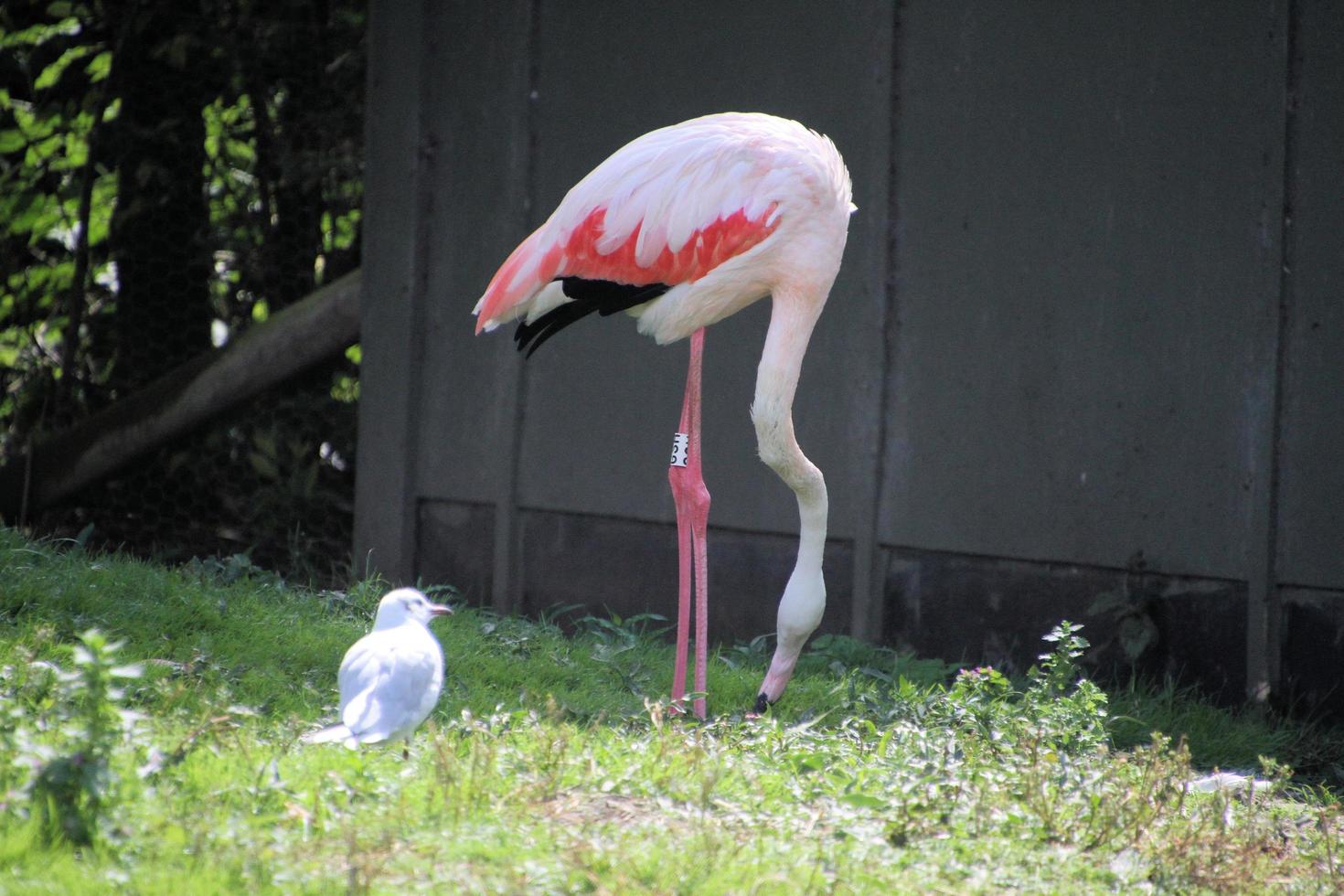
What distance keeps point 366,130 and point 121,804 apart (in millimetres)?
4856

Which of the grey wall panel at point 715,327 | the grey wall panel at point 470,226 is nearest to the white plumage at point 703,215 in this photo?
the grey wall panel at point 715,327

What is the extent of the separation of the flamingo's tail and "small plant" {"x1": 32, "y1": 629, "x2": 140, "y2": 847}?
2.01 m

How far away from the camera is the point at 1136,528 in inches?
196

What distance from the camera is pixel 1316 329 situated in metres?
4.64

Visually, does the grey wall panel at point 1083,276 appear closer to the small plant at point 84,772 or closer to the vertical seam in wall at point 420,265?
the vertical seam in wall at point 420,265

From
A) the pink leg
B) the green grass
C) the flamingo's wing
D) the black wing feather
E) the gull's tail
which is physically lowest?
the green grass

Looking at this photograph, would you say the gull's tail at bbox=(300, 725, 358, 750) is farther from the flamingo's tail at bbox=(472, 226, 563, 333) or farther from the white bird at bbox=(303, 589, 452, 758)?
the flamingo's tail at bbox=(472, 226, 563, 333)

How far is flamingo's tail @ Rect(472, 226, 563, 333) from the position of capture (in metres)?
4.31

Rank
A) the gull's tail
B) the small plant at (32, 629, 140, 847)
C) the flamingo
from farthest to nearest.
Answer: the flamingo
the gull's tail
the small plant at (32, 629, 140, 847)

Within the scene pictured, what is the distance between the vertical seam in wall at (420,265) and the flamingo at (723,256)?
2496 mm

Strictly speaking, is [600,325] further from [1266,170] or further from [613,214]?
[1266,170]

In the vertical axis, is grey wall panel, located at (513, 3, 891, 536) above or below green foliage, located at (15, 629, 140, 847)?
above

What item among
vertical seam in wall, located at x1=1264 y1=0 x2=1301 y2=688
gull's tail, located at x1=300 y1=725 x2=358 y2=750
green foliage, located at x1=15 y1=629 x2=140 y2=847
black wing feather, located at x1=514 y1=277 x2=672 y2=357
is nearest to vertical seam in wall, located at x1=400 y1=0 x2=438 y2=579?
black wing feather, located at x1=514 y1=277 x2=672 y2=357

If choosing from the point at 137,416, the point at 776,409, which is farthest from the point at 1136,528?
the point at 137,416
